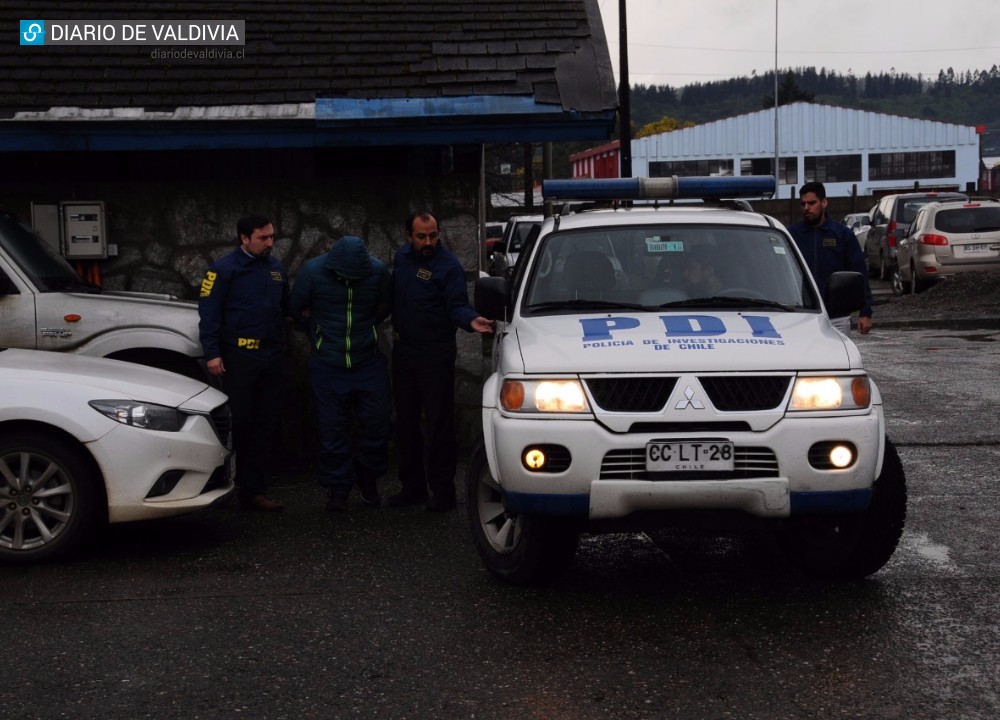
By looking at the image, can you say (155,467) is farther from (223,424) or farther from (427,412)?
(427,412)

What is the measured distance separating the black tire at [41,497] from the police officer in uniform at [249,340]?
1569mm

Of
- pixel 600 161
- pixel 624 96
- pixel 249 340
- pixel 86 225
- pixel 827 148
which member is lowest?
pixel 249 340

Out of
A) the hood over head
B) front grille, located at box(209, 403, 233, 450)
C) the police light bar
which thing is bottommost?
front grille, located at box(209, 403, 233, 450)

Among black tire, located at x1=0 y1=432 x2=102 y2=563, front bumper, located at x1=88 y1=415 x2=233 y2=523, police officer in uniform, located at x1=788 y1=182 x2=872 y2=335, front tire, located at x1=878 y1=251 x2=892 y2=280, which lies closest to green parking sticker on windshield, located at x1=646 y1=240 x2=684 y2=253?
front bumper, located at x1=88 y1=415 x2=233 y2=523

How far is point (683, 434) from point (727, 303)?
1.22 metres

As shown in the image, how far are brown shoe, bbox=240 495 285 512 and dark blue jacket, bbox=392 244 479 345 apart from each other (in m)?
1.31

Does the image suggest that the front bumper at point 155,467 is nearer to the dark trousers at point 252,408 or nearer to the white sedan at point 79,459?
the white sedan at point 79,459

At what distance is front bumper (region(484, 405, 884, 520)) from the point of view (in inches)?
217

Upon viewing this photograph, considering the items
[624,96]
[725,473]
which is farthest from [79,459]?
[624,96]

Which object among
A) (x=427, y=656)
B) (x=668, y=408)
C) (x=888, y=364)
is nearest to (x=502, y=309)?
(x=668, y=408)

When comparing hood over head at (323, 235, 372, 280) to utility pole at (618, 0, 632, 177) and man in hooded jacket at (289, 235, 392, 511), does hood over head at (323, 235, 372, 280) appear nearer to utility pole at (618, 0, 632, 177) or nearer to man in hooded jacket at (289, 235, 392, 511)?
man in hooded jacket at (289, 235, 392, 511)

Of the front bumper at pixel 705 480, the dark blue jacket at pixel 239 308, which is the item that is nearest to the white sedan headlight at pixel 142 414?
the dark blue jacket at pixel 239 308

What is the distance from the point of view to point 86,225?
9977mm

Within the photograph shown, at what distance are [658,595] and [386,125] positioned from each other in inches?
195
